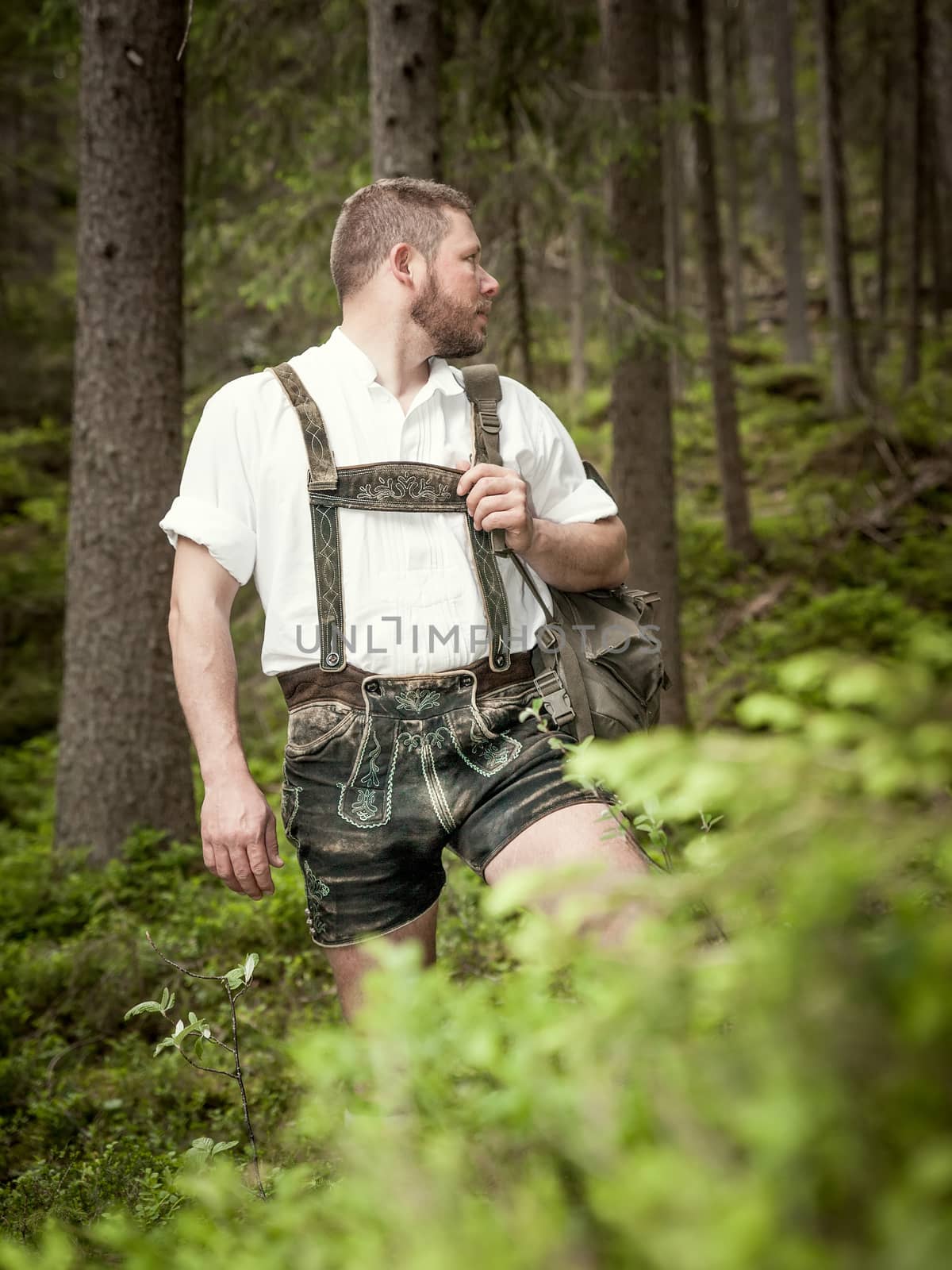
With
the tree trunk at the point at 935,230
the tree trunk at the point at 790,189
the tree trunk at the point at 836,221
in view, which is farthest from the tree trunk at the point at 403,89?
the tree trunk at the point at 790,189

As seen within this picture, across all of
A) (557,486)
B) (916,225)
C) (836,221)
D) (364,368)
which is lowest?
(557,486)

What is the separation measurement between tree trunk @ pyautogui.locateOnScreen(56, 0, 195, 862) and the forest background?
23mm

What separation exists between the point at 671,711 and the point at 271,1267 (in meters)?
6.56

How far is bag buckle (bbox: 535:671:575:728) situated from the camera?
8.89 feet

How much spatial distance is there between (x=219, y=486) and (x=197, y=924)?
2.98 metres

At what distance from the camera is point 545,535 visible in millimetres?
2791

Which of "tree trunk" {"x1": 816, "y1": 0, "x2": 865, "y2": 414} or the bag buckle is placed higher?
"tree trunk" {"x1": 816, "y1": 0, "x2": 865, "y2": 414}

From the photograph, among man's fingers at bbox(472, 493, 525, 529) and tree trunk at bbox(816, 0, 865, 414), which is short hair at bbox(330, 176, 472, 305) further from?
tree trunk at bbox(816, 0, 865, 414)

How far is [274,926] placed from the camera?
5070 mm

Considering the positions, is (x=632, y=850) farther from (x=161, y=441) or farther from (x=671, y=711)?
(x=671, y=711)

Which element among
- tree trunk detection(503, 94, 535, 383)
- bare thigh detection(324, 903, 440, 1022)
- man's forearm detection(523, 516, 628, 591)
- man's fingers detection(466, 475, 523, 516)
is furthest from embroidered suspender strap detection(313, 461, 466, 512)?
tree trunk detection(503, 94, 535, 383)

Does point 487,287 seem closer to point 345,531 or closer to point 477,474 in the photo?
point 477,474

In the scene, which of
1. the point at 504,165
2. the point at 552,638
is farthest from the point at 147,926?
the point at 504,165

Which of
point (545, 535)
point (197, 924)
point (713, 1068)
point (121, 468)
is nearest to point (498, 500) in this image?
point (545, 535)
